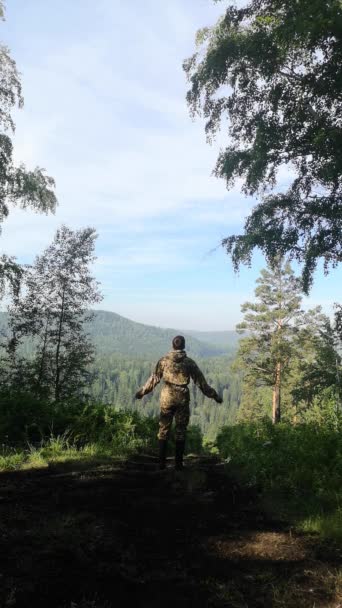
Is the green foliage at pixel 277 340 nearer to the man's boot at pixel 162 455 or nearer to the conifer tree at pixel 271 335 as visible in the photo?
the conifer tree at pixel 271 335

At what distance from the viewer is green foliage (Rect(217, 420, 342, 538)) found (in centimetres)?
511

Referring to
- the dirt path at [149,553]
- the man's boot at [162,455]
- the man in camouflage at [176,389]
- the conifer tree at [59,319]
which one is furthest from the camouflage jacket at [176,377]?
the conifer tree at [59,319]

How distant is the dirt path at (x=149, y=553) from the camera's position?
290 cm

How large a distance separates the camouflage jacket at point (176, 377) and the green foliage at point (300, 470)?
146 centimetres

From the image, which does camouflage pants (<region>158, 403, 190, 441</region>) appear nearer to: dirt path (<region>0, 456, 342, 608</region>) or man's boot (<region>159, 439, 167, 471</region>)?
man's boot (<region>159, 439, 167, 471</region>)

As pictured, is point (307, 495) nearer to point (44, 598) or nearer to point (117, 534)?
point (117, 534)

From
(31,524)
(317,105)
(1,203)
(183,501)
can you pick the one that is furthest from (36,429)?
(317,105)

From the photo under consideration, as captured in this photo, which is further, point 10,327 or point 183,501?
point 10,327

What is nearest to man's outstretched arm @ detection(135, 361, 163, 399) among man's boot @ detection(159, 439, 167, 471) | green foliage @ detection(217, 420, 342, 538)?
man's boot @ detection(159, 439, 167, 471)

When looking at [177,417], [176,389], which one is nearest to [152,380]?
[176,389]

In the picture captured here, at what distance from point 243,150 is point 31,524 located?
15.9 metres

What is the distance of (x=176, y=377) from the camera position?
851 centimetres

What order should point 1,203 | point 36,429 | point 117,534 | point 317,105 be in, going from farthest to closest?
point 1,203, point 317,105, point 36,429, point 117,534

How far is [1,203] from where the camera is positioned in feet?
54.0
